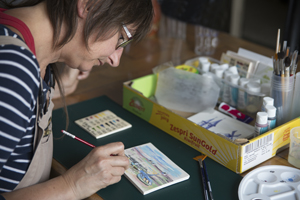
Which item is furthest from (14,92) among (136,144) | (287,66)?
(287,66)

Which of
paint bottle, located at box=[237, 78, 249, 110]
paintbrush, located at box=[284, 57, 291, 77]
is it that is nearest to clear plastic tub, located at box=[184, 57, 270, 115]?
paint bottle, located at box=[237, 78, 249, 110]

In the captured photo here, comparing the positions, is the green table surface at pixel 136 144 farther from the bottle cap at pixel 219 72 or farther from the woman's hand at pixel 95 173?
the bottle cap at pixel 219 72

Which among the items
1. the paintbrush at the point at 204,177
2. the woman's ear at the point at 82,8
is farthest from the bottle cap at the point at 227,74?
the woman's ear at the point at 82,8

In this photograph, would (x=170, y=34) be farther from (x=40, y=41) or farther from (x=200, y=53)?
(x=40, y=41)

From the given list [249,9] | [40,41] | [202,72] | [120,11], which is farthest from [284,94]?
[249,9]

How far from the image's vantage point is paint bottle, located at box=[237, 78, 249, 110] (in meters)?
1.22

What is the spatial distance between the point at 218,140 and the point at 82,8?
49cm

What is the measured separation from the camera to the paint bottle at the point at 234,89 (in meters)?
1.25

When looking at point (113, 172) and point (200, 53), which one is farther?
point (200, 53)

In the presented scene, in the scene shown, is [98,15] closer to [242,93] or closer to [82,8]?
[82,8]

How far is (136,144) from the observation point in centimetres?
109

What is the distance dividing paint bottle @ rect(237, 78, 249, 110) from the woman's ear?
636mm

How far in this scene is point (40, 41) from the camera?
2.84 feet

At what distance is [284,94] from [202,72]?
37 cm
